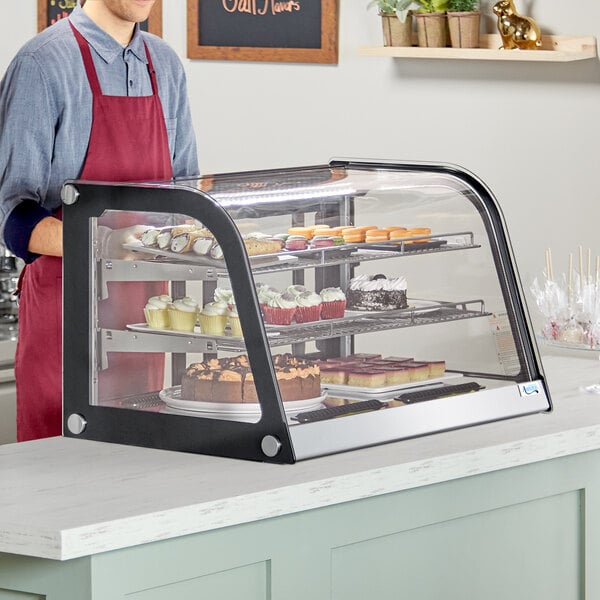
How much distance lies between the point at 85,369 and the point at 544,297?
3.42ft

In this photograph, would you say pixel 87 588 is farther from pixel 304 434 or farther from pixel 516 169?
pixel 516 169

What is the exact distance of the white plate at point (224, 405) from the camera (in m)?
1.86

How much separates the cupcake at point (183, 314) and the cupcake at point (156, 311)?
12mm

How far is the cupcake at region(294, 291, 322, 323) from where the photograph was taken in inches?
79.2

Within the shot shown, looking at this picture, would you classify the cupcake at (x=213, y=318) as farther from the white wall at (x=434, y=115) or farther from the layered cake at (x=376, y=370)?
the white wall at (x=434, y=115)

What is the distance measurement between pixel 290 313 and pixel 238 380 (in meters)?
0.18

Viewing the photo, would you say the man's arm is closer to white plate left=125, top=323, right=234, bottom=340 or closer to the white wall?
white plate left=125, top=323, right=234, bottom=340

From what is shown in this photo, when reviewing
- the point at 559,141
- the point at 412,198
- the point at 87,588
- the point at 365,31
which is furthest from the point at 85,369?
the point at 365,31

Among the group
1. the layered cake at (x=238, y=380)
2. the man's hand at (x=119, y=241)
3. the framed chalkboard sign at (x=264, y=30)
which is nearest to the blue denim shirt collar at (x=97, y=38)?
the man's hand at (x=119, y=241)

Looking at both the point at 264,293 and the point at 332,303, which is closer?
the point at 264,293

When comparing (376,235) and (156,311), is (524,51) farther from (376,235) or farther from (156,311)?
(156,311)

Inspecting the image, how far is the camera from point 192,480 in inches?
68.6

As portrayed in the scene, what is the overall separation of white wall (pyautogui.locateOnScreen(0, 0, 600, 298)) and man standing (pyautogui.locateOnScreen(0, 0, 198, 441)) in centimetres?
139

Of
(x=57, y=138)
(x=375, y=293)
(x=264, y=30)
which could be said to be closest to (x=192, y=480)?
(x=375, y=293)
